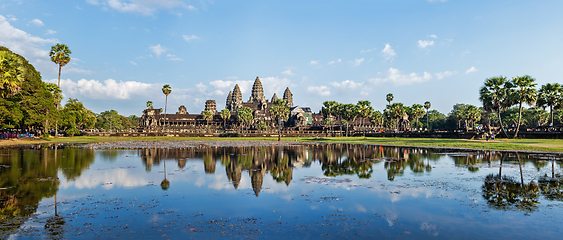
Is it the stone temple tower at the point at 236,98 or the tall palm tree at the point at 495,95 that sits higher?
the stone temple tower at the point at 236,98

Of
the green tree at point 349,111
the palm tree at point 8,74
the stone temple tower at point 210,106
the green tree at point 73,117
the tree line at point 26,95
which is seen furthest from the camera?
the stone temple tower at point 210,106

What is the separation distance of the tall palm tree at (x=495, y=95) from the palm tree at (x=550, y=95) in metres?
9.48

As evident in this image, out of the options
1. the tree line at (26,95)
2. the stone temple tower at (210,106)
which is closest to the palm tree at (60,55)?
the tree line at (26,95)

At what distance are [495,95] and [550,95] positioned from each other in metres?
11.3

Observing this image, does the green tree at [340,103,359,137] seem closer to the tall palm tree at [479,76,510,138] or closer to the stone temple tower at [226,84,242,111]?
the tall palm tree at [479,76,510,138]

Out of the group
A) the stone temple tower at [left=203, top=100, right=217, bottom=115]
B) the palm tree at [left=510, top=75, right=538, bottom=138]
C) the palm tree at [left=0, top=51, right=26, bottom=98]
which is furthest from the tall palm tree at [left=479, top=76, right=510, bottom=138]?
the stone temple tower at [left=203, top=100, right=217, bottom=115]

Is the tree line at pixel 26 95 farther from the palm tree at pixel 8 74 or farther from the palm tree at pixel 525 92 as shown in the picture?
the palm tree at pixel 525 92

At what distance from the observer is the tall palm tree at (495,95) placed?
5753cm

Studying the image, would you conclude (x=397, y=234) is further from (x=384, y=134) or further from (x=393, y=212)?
(x=384, y=134)

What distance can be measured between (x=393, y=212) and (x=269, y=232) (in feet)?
13.9

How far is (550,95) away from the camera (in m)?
59.5

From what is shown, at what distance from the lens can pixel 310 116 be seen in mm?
168000

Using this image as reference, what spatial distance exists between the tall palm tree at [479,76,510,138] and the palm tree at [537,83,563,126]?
31.1ft

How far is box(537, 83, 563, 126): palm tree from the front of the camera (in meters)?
59.0
